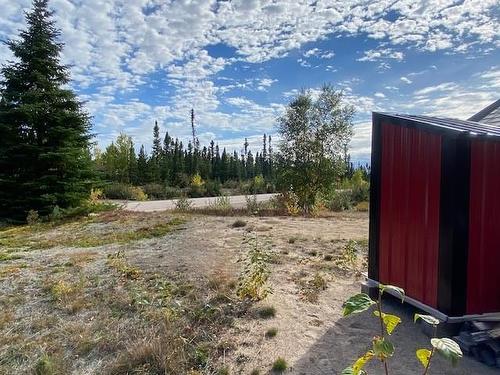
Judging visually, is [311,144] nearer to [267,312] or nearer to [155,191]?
[267,312]

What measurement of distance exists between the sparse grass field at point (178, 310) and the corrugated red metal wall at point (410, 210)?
0.62 metres

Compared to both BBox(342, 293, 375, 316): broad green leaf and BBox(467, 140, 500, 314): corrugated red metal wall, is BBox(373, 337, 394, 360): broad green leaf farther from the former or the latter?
BBox(467, 140, 500, 314): corrugated red metal wall

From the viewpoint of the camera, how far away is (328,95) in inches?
590

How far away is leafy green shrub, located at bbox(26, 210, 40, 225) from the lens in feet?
38.5

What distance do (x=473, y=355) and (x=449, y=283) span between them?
1.98 ft

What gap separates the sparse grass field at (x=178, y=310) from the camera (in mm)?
3314

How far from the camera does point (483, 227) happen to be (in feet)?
11.5

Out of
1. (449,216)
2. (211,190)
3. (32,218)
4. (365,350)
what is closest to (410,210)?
(449,216)

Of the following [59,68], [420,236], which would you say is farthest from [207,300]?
[59,68]

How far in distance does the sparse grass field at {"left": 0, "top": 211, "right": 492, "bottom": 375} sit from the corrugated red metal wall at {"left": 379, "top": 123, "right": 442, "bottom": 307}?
0.62 m

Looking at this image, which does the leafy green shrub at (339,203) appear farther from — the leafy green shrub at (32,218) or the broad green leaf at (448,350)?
the broad green leaf at (448,350)

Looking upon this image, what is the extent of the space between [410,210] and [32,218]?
11544 mm

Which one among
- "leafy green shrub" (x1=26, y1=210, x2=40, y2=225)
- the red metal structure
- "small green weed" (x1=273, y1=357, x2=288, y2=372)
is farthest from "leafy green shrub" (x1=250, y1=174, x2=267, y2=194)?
"small green weed" (x1=273, y1=357, x2=288, y2=372)

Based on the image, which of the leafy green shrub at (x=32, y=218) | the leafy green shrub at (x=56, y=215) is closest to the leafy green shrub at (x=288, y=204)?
the leafy green shrub at (x=56, y=215)
